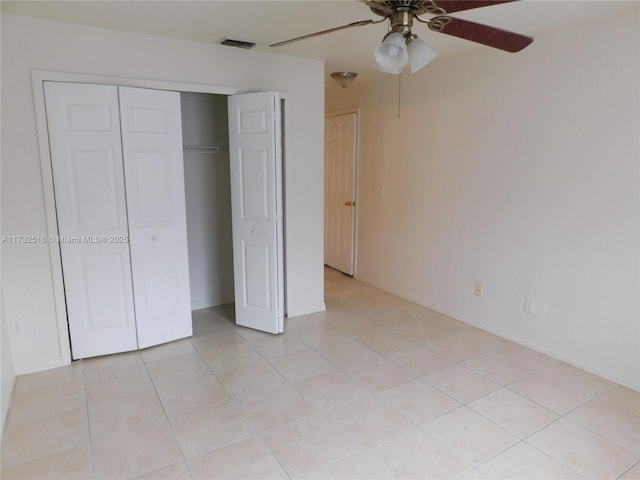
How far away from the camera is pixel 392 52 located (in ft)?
5.83

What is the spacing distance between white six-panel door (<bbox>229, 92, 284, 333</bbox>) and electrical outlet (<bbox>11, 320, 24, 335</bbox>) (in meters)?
1.57

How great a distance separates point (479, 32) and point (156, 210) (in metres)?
2.44

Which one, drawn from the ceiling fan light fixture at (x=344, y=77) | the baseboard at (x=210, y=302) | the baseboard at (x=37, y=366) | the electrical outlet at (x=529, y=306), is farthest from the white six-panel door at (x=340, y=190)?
the baseboard at (x=37, y=366)

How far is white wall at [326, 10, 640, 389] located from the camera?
2.70 m

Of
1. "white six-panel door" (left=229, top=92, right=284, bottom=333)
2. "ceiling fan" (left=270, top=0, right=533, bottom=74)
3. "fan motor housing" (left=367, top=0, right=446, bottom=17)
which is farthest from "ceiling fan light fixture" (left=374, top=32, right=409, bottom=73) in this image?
"white six-panel door" (left=229, top=92, right=284, bottom=333)

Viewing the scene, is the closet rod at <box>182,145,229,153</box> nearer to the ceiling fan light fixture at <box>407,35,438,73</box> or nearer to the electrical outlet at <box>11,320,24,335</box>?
the electrical outlet at <box>11,320,24,335</box>

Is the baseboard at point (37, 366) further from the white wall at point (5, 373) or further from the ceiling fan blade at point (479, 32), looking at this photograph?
the ceiling fan blade at point (479, 32)

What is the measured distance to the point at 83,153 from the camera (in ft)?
9.30

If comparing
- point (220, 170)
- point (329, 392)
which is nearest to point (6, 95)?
point (220, 170)

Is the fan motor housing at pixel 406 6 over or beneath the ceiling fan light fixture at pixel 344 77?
beneath

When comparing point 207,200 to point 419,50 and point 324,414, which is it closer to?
point 324,414

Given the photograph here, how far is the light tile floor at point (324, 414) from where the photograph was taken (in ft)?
6.68

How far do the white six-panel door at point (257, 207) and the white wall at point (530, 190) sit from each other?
1583 millimetres

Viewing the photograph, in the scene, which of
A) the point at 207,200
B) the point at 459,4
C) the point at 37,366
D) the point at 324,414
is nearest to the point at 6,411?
the point at 37,366
